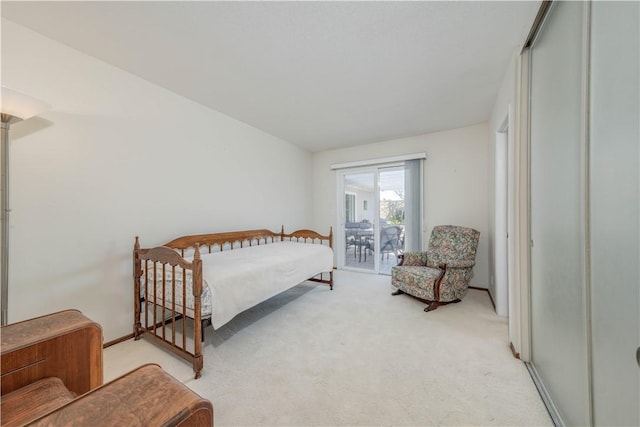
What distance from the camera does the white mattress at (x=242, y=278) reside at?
1872mm

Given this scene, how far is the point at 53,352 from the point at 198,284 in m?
0.74

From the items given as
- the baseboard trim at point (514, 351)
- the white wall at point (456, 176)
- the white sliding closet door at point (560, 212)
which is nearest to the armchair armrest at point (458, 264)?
the white wall at point (456, 176)

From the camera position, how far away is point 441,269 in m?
2.92

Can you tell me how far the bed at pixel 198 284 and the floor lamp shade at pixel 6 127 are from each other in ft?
2.39

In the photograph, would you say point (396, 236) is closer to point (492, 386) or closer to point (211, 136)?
point (492, 386)

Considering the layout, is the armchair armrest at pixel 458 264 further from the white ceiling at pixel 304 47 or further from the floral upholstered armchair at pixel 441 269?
the white ceiling at pixel 304 47

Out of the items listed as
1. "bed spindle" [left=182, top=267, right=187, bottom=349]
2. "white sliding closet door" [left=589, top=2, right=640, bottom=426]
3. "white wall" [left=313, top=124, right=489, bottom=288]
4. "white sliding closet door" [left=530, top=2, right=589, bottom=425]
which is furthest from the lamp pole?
"white wall" [left=313, top=124, right=489, bottom=288]

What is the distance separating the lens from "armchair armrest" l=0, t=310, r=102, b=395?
0.92 meters

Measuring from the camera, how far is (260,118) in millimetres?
3273

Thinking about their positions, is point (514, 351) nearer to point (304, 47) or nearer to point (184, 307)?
point (184, 307)

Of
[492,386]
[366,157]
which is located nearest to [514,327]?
[492,386]

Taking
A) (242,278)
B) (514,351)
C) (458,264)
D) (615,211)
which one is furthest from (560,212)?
(242,278)

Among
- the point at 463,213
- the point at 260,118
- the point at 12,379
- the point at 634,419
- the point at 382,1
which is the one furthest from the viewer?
the point at 463,213

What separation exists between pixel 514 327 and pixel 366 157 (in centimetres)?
326
